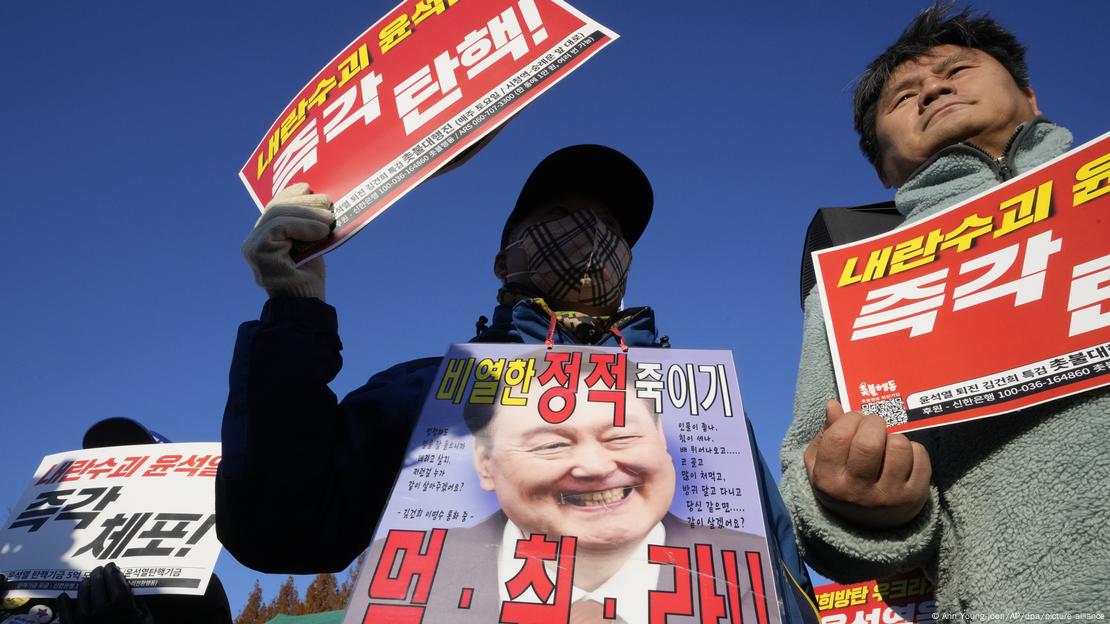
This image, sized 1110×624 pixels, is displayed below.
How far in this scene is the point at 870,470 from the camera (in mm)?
1156

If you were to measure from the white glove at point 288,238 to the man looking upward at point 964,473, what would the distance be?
1.15 m

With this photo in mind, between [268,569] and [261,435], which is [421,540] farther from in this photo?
[268,569]

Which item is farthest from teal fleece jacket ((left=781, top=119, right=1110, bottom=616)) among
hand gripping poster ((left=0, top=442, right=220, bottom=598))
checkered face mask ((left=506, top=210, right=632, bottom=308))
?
hand gripping poster ((left=0, top=442, right=220, bottom=598))

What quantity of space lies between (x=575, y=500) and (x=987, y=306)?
0.92 meters

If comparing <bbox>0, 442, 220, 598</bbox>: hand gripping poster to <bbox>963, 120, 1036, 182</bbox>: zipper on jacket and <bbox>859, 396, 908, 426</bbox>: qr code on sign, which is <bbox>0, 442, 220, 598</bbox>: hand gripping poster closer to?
<bbox>859, 396, 908, 426</bbox>: qr code on sign

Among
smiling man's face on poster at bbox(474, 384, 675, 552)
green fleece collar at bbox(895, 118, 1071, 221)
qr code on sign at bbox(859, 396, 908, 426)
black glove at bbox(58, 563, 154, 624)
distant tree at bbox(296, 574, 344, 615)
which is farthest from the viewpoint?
distant tree at bbox(296, 574, 344, 615)

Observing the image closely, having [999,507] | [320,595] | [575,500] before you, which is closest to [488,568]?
[575,500]

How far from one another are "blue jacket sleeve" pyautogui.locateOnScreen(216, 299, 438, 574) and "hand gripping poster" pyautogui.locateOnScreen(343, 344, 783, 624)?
346 millimetres

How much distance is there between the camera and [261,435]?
138cm

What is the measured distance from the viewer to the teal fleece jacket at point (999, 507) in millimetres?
1035

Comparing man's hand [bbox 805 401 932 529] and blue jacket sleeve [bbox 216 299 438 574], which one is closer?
man's hand [bbox 805 401 932 529]

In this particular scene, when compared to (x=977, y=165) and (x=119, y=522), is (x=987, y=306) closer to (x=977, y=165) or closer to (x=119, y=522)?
(x=977, y=165)

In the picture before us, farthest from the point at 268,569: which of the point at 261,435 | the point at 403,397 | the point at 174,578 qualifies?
the point at 174,578

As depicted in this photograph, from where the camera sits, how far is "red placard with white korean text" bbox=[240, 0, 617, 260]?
126 centimetres
